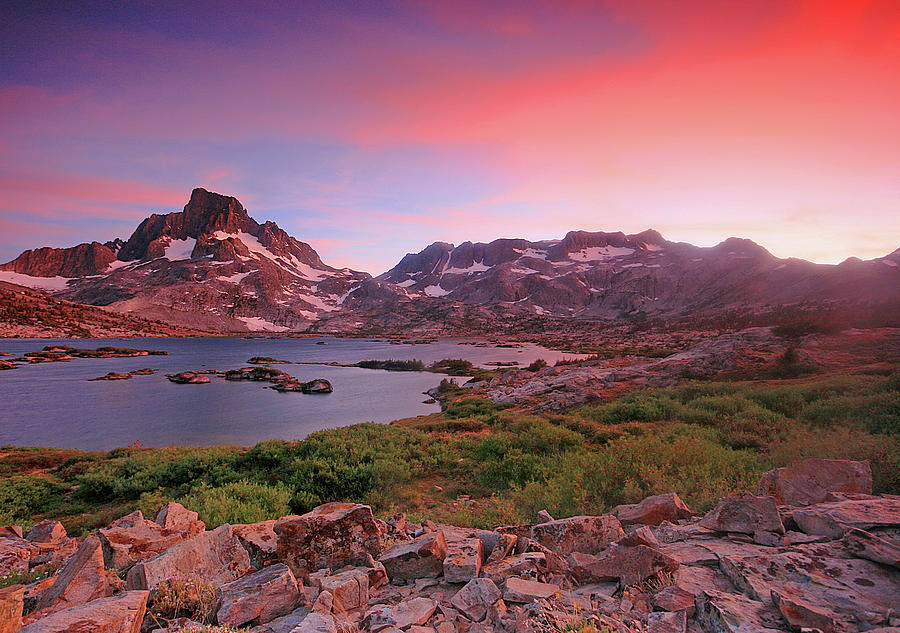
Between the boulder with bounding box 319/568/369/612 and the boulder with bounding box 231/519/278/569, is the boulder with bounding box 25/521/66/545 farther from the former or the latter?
the boulder with bounding box 319/568/369/612

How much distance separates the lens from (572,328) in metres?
184

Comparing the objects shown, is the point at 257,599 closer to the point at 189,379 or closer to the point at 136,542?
the point at 136,542

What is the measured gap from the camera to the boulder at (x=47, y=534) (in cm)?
963

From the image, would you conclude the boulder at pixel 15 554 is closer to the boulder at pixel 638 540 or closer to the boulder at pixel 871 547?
the boulder at pixel 638 540

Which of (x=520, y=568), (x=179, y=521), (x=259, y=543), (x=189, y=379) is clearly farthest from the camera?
(x=189, y=379)

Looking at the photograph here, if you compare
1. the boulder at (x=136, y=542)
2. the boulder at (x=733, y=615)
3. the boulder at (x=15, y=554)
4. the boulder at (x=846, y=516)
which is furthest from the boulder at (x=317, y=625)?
the boulder at (x=15, y=554)

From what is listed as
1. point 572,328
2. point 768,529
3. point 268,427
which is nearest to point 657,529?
point 768,529

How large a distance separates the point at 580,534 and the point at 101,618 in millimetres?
6091

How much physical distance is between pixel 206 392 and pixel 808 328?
72374mm

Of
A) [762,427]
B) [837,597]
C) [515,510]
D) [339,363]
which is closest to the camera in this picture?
[837,597]

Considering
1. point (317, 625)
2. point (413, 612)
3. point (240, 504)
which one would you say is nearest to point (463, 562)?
point (413, 612)

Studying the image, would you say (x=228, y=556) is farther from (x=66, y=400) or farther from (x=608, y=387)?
(x=66, y=400)

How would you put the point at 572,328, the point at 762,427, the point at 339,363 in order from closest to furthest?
the point at 762,427, the point at 339,363, the point at 572,328

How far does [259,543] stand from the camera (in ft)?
19.7
